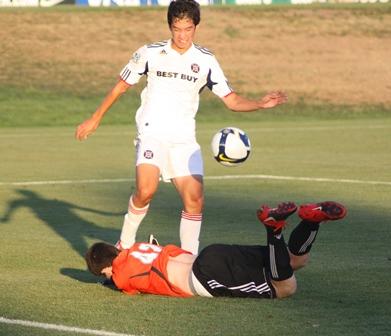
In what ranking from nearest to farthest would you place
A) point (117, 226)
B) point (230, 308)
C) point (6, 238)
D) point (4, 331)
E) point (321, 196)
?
point (4, 331)
point (230, 308)
point (6, 238)
point (117, 226)
point (321, 196)

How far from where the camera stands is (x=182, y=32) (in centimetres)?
1100

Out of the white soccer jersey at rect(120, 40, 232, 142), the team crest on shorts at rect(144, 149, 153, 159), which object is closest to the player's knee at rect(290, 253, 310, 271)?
the team crest on shorts at rect(144, 149, 153, 159)

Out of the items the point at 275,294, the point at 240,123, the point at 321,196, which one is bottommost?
the point at 240,123

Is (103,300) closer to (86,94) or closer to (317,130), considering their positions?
(317,130)

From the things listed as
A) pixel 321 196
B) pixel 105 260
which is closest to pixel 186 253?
pixel 105 260

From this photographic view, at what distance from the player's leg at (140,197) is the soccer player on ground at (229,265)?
1226mm

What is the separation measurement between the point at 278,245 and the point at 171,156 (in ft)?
7.47

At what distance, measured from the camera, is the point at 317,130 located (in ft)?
97.6

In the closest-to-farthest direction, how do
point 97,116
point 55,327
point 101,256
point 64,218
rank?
point 55,327 → point 101,256 → point 97,116 → point 64,218

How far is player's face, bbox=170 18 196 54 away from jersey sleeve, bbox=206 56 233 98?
1.04ft

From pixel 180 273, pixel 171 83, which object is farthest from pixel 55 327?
pixel 171 83

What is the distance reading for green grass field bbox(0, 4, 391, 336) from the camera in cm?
906

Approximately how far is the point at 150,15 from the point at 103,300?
30492mm

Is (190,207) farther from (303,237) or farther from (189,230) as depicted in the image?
(303,237)
